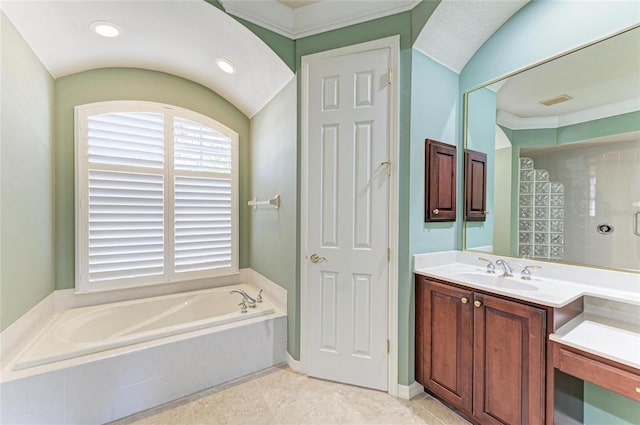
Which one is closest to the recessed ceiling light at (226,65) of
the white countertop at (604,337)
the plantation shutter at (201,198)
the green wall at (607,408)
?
the plantation shutter at (201,198)

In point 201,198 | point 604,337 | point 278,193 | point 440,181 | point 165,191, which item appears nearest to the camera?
point 604,337

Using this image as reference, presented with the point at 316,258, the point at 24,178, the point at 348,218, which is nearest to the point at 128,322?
the point at 24,178

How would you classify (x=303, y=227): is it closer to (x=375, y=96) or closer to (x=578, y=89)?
(x=375, y=96)

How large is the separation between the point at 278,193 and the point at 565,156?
2092mm

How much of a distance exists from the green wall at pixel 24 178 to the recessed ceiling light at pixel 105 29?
0.43 meters

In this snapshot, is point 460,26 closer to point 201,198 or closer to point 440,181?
point 440,181

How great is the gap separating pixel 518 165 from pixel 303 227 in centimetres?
160

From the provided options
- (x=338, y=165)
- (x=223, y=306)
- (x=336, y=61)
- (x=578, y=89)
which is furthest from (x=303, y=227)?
(x=578, y=89)

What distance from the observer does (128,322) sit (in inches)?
98.0

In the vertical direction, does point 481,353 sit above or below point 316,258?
below

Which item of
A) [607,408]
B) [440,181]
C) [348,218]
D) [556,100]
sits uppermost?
→ [556,100]

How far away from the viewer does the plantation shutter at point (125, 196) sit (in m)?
2.44

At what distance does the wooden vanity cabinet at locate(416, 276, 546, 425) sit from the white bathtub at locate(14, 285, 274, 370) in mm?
1289

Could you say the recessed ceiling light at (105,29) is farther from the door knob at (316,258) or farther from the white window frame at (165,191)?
the door knob at (316,258)
